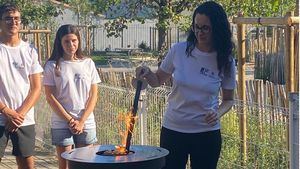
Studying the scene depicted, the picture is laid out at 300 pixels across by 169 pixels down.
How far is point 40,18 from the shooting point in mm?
24219

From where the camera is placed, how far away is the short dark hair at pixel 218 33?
208 inches

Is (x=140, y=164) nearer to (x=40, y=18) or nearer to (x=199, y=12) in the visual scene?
(x=199, y=12)

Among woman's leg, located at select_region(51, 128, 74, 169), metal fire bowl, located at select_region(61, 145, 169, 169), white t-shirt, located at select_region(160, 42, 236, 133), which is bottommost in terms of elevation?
woman's leg, located at select_region(51, 128, 74, 169)

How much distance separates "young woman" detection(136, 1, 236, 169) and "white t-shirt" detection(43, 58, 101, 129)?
Answer: 5.12ft

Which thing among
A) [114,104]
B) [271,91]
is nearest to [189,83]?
[114,104]

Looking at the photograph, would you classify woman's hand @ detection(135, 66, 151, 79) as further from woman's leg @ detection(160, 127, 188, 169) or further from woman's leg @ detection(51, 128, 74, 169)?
woman's leg @ detection(51, 128, 74, 169)

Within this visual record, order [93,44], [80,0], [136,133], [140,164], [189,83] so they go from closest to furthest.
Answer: [140,164]
[189,83]
[136,133]
[80,0]
[93,44]

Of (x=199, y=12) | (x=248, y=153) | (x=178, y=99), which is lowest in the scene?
(x=248, y=153)

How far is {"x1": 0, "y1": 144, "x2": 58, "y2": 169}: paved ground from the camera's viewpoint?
9884 mm

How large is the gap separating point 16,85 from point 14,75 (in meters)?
0.09

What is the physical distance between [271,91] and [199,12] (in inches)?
190

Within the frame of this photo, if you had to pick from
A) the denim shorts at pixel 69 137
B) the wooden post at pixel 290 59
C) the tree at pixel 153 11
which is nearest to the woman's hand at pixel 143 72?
the denim shorts at pixel 69 137

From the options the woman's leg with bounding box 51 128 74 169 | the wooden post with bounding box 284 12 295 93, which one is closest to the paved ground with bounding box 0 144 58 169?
the woman's leg with bounding box 51 128 74 169

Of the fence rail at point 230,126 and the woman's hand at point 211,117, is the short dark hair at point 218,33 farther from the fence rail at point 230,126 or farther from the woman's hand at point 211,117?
the fence rail at point 230,126
